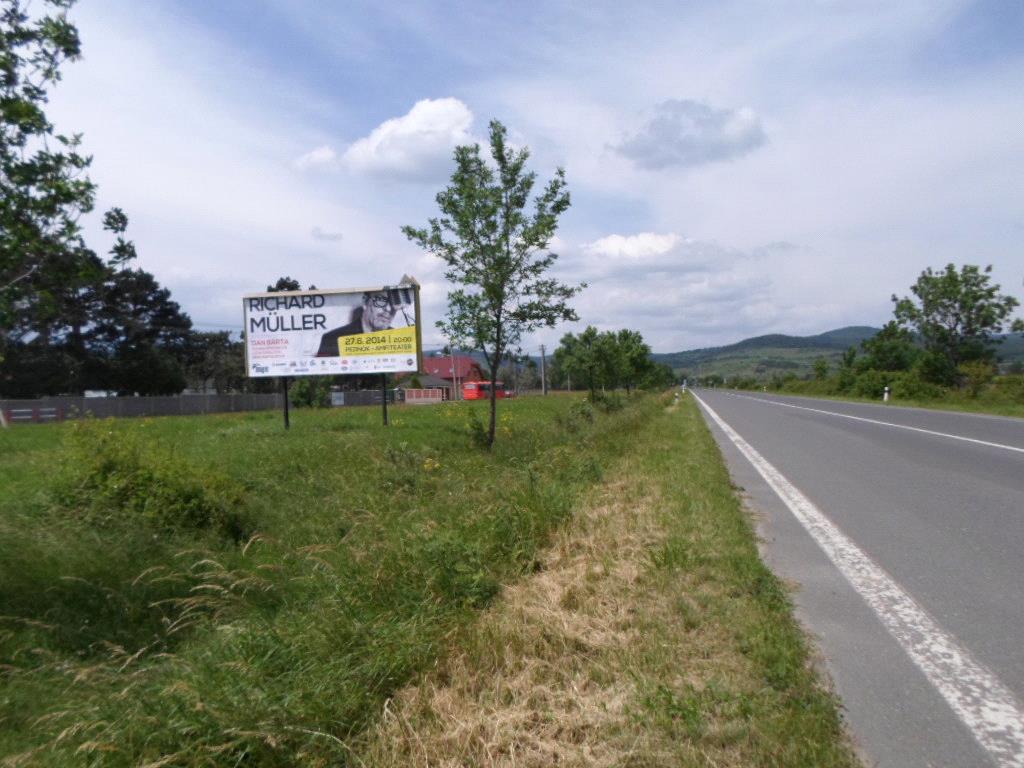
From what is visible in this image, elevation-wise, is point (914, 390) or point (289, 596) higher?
point (914, 390)

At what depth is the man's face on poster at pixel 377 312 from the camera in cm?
1673

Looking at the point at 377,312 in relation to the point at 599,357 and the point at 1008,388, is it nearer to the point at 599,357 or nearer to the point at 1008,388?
the point at 599,357

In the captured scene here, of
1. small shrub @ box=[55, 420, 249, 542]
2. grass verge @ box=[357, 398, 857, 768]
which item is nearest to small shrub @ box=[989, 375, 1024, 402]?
grass verge @ box=[357, 398, 857, 768]

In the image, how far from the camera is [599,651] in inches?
144

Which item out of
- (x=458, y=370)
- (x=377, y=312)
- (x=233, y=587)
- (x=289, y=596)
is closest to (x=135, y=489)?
(x=233, y=587)

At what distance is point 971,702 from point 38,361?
57.3 meters

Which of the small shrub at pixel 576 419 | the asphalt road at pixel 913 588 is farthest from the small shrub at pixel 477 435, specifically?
the asphalt road at pixel 913 588

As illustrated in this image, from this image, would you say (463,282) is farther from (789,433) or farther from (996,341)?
(996,341)

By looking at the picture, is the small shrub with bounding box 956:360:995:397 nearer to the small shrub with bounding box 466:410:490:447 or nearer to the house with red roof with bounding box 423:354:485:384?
the small shrub with bounding box 466:410:490:447

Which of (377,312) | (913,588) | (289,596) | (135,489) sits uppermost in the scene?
(377,312)

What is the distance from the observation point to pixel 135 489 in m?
7.87

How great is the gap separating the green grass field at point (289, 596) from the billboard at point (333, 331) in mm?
5726

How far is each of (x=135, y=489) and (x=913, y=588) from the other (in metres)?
7.43

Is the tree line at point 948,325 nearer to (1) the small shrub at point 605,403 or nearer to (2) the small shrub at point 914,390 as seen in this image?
(2) the small shrub at point 914,390
